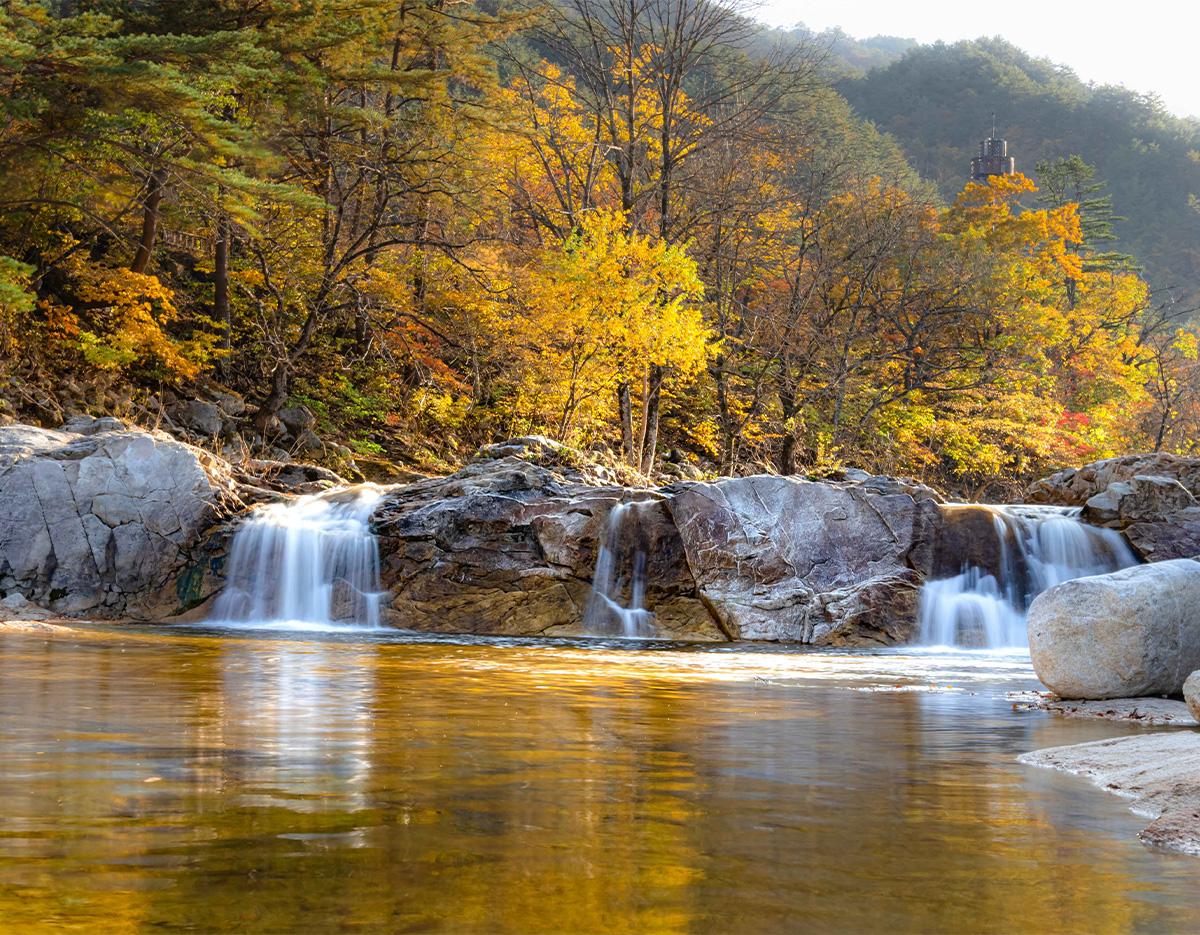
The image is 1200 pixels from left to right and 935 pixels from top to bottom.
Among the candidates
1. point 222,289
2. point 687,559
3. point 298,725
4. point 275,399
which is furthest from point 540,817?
point 222,289

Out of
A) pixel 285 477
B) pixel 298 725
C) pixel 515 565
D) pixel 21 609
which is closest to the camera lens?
pixel 298 725

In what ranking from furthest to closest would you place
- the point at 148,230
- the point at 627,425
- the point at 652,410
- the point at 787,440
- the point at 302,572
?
the point at 787,440 < the point at 652,410 < the point at 627,425 < the point at 148,230 < the point at 302,572

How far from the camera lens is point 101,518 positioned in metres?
17.9

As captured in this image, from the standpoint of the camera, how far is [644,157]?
3300 cm

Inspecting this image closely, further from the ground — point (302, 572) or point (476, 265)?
point (476, 265)

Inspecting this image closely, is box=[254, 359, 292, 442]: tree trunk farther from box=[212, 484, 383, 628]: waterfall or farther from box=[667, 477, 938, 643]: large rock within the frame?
box=[667, 477, 938, 643]: large rock

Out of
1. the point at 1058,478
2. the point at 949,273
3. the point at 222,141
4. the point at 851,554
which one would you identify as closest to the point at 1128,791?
the point at 851,554

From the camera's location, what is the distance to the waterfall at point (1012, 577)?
57.2ft

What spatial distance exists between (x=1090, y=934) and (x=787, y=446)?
30049mm

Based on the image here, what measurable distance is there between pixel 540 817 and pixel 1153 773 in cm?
295

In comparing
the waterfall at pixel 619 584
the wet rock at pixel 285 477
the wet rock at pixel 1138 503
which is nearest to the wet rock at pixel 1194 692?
the waterfall at pixel 619 584

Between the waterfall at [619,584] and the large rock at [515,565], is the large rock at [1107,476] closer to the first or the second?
the large rock at [515,565]

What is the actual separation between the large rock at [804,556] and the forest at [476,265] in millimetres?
8149

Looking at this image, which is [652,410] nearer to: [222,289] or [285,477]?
[222,289]
